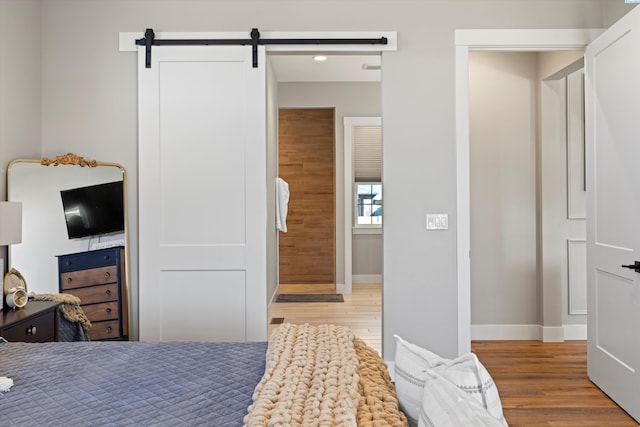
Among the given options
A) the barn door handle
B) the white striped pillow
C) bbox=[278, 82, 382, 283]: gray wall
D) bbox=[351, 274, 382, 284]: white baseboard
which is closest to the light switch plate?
the barn door handle

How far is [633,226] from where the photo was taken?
253 centimetres

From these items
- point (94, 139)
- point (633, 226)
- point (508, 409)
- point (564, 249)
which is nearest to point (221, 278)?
point (94, 139)

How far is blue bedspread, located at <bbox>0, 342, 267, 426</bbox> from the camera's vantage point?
1199 mm

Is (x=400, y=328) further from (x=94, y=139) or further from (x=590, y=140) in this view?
(x=94, y=139)

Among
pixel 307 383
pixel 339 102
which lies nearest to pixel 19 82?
pixel 307 383

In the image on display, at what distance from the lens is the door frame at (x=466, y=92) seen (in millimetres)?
3074

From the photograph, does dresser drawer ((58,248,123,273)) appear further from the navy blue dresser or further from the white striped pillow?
the white striped pillow

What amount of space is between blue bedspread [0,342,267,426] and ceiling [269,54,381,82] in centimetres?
365

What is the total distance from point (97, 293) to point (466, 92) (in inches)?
109

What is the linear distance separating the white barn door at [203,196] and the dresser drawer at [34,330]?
2.04 ft

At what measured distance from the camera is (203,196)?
3.09m

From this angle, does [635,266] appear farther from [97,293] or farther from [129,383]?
[97,293]

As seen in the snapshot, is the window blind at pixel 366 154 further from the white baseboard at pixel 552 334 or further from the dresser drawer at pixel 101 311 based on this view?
the dresser drawer at pixel 101 311

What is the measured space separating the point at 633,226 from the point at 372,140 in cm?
476
